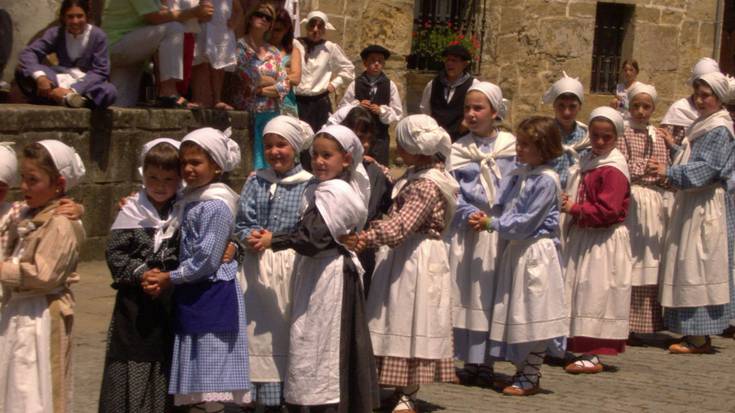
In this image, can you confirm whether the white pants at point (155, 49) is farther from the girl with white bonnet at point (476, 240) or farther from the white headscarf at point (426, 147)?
the white headscarf at point (426, 147)

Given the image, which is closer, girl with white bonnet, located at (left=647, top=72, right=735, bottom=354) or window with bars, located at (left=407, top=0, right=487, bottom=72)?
girl with white bonnet, located at (left=647, top=72, right=735, bottom=354)

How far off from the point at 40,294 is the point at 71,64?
498 centimetres

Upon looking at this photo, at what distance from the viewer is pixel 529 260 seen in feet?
26.2

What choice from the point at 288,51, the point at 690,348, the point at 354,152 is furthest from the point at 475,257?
the point at 288,51

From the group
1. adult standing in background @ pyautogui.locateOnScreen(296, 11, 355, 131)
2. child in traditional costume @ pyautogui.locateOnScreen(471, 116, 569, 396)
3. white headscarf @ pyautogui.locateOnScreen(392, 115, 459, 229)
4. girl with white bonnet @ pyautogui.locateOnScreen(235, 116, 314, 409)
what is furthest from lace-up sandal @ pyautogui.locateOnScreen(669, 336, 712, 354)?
adult standing in background @ pyautogui.locateOnScreen(296, 11, 355, 131)

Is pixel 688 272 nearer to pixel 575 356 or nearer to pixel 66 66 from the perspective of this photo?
pixel 575 356

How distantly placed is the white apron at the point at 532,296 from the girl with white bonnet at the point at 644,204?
1.69 meters

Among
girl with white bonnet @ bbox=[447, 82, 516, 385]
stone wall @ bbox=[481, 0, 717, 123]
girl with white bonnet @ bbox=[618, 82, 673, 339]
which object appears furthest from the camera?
stone wall @ bbox=[481, 0, 717, 123]

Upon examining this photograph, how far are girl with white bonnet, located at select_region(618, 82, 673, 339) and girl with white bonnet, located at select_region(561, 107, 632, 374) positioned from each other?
2.30ft

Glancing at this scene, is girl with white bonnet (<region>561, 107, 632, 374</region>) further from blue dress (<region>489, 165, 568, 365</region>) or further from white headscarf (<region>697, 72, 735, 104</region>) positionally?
white headscarf (<region>697, 72, 735, 104</region>)

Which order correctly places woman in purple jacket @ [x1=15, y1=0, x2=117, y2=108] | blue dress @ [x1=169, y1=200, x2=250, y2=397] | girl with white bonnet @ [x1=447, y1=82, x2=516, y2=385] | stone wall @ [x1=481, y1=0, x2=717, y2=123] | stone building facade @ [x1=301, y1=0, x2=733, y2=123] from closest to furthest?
1. blue dress @ [x1=169, y1=200, x2=250, y2=397]
2. girl with white bonnet @ [x1=447, y1=82, x2=516, y2=385]
3. woman in purple jacket @ [x1=15, y1=0, x2=117, y2=108]
4. stone building facade @ [x1=301, y1=0, x2=733, y2=123]
5. stone wall @ [x1=481, y1=0, x2=717, y2=123]

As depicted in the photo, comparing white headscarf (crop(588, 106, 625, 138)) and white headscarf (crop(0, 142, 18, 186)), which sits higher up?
white headscarf (crop(588, 106, 625, 138))

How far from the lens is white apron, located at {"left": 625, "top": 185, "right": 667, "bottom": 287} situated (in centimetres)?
969

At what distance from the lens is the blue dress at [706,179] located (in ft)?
31.3
